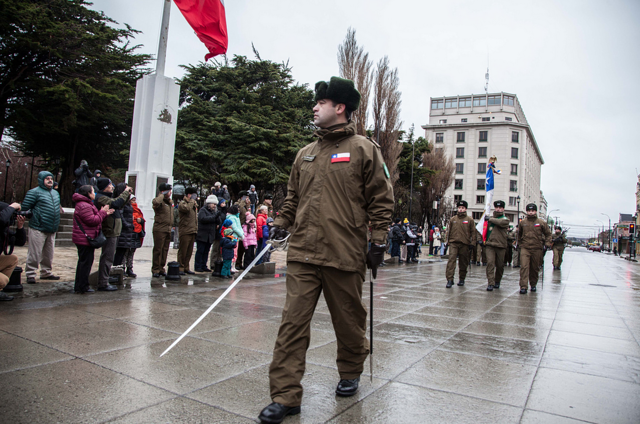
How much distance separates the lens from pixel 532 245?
382 inches

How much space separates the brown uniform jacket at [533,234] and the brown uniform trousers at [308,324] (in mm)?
8183

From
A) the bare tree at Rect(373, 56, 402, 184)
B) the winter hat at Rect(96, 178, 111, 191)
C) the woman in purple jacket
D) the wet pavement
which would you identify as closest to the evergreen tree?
the bare tree at Rect(373, 56, 402, 184)

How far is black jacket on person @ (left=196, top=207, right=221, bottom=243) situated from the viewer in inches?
359

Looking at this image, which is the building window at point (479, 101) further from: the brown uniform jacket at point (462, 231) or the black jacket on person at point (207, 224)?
the black jacket on person at point (207, 224)

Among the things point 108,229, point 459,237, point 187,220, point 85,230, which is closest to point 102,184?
point 108,229

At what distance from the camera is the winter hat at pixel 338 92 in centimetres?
296

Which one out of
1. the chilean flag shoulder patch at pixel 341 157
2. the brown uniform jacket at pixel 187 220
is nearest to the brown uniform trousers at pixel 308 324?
the chilean flag shoulder patch at pixel 341 157

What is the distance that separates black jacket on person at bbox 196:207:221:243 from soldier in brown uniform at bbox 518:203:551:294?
6813mm

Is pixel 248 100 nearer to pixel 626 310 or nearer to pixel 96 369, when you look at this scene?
pixel 626 310

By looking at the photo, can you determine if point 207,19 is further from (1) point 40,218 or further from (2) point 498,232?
(2) point 498,232

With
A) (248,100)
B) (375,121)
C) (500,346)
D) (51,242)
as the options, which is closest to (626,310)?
(500,346)

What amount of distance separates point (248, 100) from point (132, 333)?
28.5 meters

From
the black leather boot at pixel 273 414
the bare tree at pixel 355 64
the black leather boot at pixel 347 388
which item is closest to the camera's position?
the black leather boot at pixel 273 414

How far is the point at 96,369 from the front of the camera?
10.3 ft
